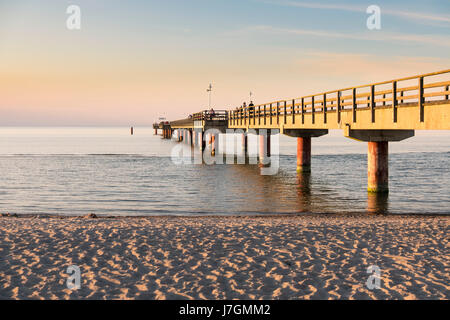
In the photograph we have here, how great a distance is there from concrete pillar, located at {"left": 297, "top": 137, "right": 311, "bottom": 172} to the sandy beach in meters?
23.2

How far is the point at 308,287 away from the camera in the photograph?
7746mm

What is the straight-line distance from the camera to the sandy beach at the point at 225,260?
24.8ft

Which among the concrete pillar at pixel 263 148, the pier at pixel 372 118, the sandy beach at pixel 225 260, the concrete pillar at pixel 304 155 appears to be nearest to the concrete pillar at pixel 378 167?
the pier at pixel 372 118

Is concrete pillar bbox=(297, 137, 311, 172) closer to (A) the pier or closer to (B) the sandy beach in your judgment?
(A) the pier

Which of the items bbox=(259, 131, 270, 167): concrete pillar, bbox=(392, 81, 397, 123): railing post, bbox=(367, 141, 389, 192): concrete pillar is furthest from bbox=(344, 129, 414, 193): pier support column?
bbox=(259, 131, 270, 167): concrete pillar

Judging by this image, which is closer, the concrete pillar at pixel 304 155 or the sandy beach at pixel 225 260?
the sandy beach at pixel 225 260

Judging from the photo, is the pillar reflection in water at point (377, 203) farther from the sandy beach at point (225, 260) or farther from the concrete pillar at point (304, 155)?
the concrete pillar at point (304, 155)

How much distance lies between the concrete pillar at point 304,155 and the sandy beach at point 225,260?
76.2 ft

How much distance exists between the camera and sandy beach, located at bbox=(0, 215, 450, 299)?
756cm

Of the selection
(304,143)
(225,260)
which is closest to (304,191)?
(304,143)

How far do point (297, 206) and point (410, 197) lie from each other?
598cm

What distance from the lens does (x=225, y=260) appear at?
9.22m
